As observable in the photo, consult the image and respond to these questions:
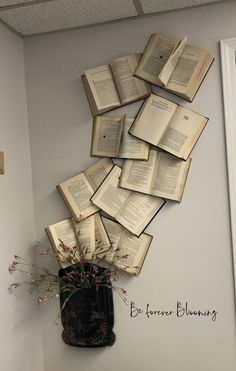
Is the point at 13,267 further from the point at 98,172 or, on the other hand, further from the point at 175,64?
the point at 175,64

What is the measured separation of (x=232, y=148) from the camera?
176 cm

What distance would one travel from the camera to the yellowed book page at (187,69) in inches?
69.4

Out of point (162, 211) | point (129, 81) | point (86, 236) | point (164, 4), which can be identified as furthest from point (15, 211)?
point (164, 4)

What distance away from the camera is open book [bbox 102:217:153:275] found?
187 centimetres

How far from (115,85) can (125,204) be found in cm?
59

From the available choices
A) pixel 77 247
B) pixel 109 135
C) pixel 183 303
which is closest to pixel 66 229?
pixel 77 247

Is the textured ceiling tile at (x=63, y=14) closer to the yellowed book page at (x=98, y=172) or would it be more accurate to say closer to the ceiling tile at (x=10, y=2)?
the ceiling tile at (x=10, y=2)

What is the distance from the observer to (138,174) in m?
1.86

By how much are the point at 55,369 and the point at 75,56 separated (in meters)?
1.65

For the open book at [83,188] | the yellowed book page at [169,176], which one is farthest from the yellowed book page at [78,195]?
the yellowed book page at [169,176]

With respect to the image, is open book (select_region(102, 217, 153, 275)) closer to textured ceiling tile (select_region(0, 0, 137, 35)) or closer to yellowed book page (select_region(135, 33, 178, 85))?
yellowed book page (select_region(135, 33, 178, 85))

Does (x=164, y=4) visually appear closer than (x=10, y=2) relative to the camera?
No

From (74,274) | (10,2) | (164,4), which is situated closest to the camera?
(10,2)

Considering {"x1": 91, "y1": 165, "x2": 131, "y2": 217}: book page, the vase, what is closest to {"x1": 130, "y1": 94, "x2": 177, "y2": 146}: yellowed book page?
{"x1": 91, "y1": 165, "x2": 131, "y2": 217}: book page
